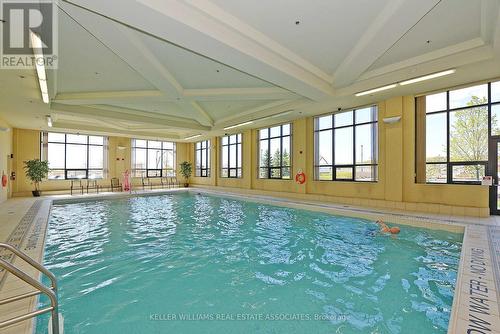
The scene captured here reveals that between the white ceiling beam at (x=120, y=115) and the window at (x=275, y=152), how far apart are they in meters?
3.06

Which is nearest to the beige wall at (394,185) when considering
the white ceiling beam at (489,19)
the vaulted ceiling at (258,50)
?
the vaulted ceiling at (258,50)

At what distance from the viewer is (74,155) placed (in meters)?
12.1

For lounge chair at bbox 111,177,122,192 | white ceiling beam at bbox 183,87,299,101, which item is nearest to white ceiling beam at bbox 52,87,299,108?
white ceiling beam at bbox 183,87,299,101

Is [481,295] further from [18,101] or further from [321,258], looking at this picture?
[18,101]

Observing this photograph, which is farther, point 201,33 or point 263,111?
point 263,111

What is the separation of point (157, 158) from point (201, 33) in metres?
13.0

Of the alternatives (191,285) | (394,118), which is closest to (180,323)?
(191,285)

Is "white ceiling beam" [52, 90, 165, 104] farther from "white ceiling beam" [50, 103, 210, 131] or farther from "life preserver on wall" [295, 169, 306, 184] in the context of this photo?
"life preserver on wall" [295, 169, 306, 184]

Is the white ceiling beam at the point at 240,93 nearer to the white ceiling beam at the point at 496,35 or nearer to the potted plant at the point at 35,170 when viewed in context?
the white ceiling beam at the point at 496,35

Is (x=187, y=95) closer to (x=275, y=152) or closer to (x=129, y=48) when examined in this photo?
(x=129, y=48)

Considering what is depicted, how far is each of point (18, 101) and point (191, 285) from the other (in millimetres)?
7267

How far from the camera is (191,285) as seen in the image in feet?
9.27

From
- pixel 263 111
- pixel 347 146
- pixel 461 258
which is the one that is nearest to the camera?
pixel 461 258

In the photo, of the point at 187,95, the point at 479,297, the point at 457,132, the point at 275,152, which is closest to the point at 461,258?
the point at 479,297
